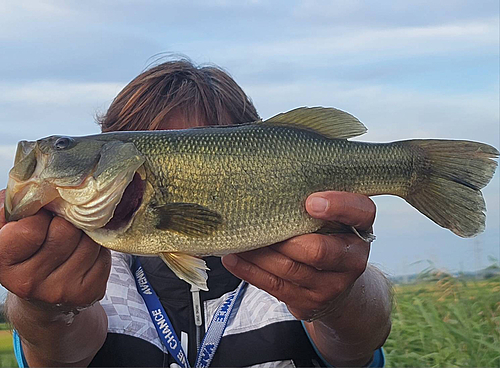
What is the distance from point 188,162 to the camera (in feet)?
8.01

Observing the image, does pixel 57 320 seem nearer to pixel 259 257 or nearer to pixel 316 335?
pixel 259 257

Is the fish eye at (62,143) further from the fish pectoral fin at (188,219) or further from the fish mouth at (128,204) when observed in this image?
the fish pectoral fin at (188,219)

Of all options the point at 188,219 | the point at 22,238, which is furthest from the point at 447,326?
the point at 22,238

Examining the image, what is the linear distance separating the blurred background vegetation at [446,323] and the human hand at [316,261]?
1958 mm

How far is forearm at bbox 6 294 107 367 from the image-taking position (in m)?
2.63

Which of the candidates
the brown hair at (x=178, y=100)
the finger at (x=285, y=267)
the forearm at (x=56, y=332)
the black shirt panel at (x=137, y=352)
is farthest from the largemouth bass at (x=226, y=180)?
the brown hair at (x=178, y=100)

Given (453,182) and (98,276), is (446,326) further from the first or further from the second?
(98,276)

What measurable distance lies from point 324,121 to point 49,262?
1.32 metres

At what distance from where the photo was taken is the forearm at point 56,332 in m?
2.63

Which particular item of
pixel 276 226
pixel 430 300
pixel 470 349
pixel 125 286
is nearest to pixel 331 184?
pixel 276 226

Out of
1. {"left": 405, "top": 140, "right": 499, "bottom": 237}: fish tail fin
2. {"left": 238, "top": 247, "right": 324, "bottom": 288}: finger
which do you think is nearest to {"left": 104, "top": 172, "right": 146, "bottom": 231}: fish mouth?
{"left": 238, "top": 247, "right": 324, "bottom": 288}: finger

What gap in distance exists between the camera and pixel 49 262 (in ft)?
7.60

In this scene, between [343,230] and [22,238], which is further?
[343,230]

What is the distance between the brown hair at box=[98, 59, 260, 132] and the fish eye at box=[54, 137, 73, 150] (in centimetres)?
107
